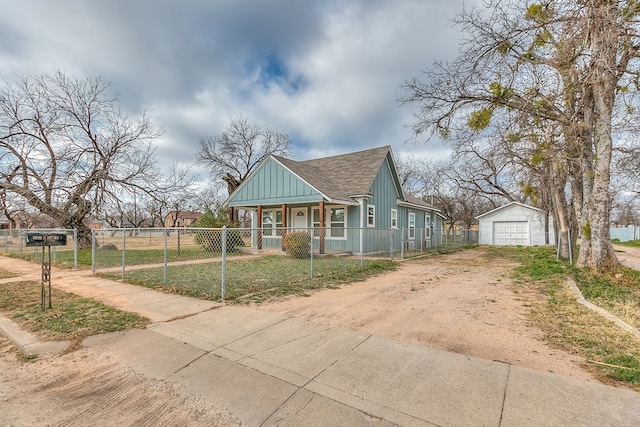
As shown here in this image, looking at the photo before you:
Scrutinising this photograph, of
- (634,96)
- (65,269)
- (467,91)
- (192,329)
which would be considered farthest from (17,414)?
(634,96)

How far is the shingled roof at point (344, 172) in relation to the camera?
1513 centimetres

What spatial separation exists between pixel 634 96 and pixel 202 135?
29.7 meters

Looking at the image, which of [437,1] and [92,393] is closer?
[92,393]

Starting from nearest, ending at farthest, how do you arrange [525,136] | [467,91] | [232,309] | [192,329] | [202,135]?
[192,329]
[232,309]
[467,91]
[525,136]
[202,135]

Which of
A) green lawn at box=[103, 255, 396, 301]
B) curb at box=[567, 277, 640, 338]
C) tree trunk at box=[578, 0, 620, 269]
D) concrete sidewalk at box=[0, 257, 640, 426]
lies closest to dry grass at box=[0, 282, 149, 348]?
concrete sidewalk at box=[0, 257, 640, 426]

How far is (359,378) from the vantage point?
2.96 metres

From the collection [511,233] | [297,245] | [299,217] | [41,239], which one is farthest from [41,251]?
[511,233]

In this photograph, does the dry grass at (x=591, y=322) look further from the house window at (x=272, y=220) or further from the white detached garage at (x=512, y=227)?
the white detached garage at (x=512, y=227)

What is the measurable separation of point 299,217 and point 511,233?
69.4ft

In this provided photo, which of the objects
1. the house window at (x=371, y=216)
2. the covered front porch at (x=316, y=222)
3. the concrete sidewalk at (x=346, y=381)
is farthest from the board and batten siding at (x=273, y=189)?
the concrete sidewalk at (x=346, y=381)

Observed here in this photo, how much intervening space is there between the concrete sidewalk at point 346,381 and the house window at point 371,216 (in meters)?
11.5

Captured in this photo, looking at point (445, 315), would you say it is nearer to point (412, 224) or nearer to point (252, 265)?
point (252, 265)

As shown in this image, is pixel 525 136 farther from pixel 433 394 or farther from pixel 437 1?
pixel 433 394

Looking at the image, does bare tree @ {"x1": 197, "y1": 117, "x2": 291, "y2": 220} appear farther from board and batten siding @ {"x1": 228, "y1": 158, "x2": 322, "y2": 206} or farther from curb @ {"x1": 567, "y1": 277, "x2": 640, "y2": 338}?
curb @ {"x1": 567, "y1": 277, "x2": 640, "y2": 338}
